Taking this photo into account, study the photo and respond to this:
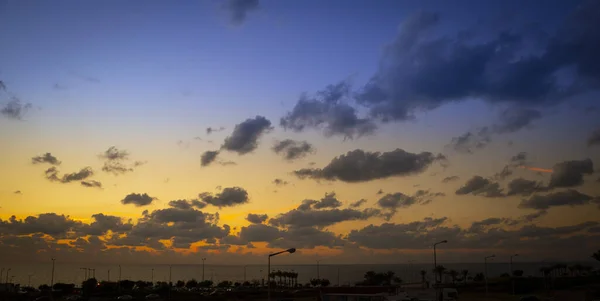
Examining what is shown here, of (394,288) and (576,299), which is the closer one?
(394,288)

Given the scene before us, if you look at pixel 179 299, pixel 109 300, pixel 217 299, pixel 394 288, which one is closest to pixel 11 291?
pixel 109 300

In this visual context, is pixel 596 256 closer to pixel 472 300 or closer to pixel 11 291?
pixel 472 300

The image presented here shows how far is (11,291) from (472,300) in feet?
378

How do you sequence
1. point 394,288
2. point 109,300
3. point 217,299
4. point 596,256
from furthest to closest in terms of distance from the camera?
point 596,256
point 217,299
point 109,300
point 394,288

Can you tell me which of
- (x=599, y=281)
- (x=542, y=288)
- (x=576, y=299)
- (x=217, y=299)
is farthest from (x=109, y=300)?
(x=599, y=281)

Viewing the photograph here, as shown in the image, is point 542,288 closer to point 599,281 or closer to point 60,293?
point 599,281

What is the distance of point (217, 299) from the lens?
11675 cm

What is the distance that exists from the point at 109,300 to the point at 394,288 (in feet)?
216

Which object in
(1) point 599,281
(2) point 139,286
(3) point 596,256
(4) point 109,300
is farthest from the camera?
(2) point 139,286

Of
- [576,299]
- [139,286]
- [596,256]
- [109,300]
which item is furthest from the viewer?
[139,286]

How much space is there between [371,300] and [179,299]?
214 feet

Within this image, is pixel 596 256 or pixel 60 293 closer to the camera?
pixel 60 293

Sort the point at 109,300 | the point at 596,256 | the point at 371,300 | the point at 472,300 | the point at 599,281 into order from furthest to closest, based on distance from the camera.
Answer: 1. the point at 596,256
2. the point at 599,281
3. the point at 109,300
4. the point at 472,300
5. the point at 371,300

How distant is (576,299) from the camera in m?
90.0
